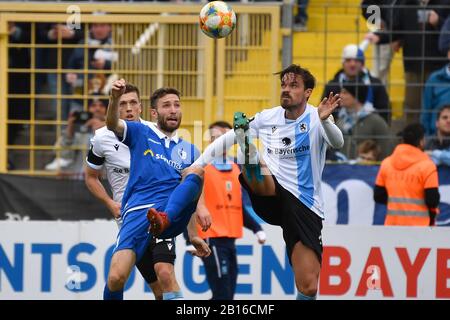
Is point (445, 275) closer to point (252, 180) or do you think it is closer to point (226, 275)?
point (226, 275)

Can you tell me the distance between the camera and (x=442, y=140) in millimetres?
16188

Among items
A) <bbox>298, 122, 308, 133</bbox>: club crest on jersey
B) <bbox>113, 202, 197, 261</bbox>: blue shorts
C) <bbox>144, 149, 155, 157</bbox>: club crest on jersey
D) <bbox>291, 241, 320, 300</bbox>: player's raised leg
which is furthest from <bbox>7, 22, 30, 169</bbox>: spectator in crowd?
<bbox>291, 241, 320, 300</bbox>: player's raised leg

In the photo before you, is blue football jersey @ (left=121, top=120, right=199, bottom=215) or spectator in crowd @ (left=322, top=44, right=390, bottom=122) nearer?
blue football jersey @ (left=121, top=120, right=199, bottom=215)

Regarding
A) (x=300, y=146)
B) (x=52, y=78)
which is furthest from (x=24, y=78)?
(x=300, y=146)

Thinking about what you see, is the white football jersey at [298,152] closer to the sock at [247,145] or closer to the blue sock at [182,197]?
the sock at [247,145]

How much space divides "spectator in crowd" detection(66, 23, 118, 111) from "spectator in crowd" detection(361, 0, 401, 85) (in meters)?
→ 3.23

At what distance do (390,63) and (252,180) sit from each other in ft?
17.7

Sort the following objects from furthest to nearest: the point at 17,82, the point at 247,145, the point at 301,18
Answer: the point at 301,18, the point at 17,82, the point at 247,145

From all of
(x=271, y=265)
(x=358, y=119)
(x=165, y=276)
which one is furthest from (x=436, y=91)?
(x=165, y=276)

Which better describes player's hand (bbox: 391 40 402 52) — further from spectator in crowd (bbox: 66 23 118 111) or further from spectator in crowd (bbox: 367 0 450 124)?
spectator in crowd (bbox: 66 23 118 111)

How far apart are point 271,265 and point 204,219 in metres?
3.67

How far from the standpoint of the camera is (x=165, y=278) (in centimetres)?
1213

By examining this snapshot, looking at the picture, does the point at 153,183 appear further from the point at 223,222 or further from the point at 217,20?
the point at 223,222

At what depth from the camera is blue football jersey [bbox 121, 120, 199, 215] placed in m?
12.1
